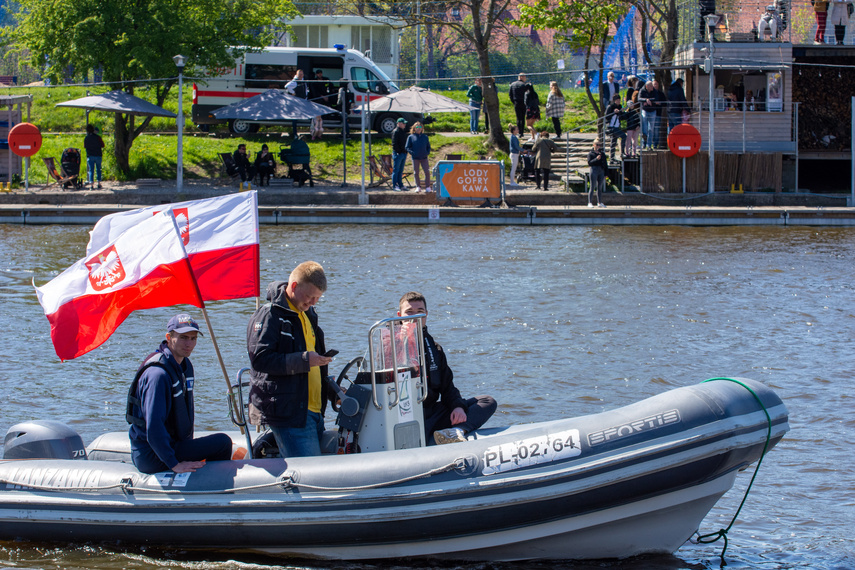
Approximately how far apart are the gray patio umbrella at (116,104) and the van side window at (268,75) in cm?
477

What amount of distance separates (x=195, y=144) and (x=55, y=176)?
14.2 ft

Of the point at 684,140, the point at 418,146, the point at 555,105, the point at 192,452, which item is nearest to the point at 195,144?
the point at 418,146

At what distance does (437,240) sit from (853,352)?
399 inches

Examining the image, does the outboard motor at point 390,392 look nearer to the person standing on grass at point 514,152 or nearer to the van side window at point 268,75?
the person standing on grass at point 514,152

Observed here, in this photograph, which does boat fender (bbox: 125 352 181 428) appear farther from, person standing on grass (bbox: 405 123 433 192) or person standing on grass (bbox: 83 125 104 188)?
person standing on grass (bbox: 83 125 104 188)

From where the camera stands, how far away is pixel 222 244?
6691 millimetres

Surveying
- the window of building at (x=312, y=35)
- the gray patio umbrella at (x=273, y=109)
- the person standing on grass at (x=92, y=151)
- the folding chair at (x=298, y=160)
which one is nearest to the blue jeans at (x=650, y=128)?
the gray patio umbrella at (x=273, y=109)

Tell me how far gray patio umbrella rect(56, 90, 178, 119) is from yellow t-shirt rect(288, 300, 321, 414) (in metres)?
18.7

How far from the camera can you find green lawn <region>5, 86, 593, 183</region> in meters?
26.1

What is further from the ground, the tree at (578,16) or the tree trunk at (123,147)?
the tree at (578,16)

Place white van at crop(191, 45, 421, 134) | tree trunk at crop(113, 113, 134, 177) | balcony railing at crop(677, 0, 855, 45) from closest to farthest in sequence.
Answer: balcony railing at crop(677, 0, 855, 45)
tree trunk at crop(113, 113, 134, 177)
white van at crop(191, 45, 421, 134)

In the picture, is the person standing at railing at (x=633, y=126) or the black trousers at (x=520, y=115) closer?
the person standing at railing at (x=633, y=126)

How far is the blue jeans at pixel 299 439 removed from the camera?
5945mm

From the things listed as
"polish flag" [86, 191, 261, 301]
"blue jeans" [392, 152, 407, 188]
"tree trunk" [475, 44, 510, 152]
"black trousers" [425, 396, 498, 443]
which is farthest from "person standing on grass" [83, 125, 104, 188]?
"black trousers" [425, 396, 498, 443]
